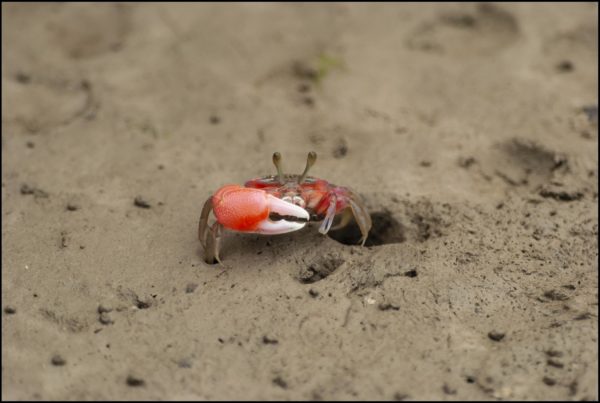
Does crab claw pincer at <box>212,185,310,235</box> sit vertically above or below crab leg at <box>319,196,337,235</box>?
above

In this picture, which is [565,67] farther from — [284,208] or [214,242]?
[214,242]

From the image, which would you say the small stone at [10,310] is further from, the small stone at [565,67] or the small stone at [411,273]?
the small stone at [565,67]

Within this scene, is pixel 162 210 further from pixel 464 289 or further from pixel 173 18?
pixel 173 18

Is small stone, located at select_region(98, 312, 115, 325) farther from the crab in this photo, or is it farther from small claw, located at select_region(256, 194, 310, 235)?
small claw, located at select_region(256, 194, 310, 235)

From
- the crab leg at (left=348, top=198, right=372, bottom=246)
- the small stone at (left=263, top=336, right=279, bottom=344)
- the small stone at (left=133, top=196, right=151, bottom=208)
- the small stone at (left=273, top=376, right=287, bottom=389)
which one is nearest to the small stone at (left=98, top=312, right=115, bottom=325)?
the small stone at (left=263, top=336, right=279, bottom=344)

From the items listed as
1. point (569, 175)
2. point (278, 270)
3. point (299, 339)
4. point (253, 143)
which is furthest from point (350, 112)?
point (299, 339)

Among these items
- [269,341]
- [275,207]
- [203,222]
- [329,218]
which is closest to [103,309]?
[203,222]
